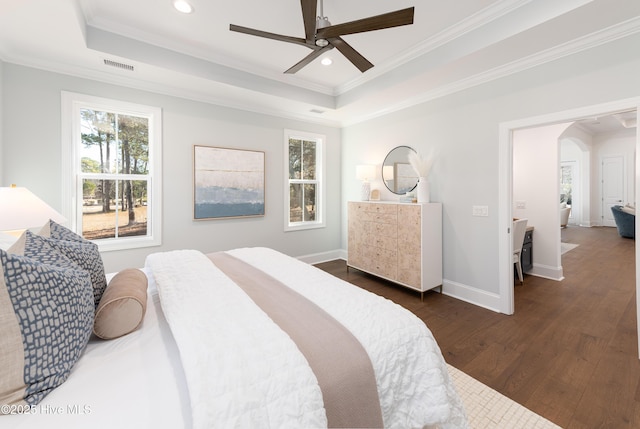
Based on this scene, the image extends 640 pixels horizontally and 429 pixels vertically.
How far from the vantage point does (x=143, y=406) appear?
29.8 inches

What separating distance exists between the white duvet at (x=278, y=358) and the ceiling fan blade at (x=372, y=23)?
1716mm

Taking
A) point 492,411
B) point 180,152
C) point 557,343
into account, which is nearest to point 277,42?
point 180,152

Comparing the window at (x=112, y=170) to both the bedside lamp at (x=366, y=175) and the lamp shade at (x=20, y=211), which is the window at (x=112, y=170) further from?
the bedside lamp at (x=366, y=175)

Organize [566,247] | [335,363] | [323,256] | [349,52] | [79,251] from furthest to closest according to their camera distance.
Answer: [566,247] < [323,256] < [349,52] < [79,251] < [335,363]

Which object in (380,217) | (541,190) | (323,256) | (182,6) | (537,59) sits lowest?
(323,256)

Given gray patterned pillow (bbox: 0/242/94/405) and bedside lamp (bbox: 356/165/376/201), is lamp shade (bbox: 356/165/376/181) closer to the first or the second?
bedside lamp (bbox: 356/165/376/201)

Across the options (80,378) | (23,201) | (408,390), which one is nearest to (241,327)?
(80,378)

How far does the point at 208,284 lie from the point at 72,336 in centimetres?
64

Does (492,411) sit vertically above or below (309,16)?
below

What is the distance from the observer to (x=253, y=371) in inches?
32.8

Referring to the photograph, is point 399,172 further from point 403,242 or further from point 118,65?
point 118,65

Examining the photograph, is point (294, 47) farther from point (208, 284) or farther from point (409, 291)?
point (409, 291)

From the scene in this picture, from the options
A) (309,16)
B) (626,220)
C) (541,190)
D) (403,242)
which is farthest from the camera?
(626,220)

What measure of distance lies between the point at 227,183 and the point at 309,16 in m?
Answer: 2.55
